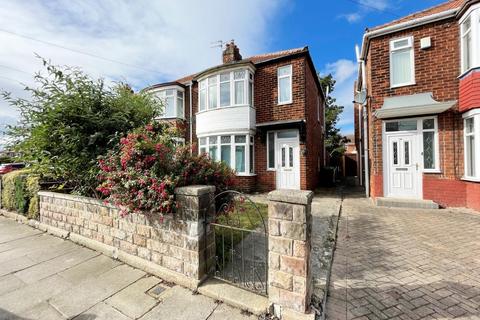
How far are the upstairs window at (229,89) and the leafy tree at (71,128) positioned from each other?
6399 mm

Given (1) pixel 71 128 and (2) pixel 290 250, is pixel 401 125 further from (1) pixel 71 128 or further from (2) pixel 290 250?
(1) pixel 71 128

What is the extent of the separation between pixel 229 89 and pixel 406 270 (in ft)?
31.0

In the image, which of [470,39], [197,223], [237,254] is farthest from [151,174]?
[470,39]

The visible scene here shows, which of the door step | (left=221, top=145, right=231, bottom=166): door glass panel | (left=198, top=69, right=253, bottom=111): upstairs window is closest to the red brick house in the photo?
the door step

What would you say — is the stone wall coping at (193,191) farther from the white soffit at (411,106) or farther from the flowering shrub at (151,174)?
the white soffit at (411,106)

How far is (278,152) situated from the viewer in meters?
10.1

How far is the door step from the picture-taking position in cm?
686

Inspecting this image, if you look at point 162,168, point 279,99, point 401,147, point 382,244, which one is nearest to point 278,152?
point 279,99

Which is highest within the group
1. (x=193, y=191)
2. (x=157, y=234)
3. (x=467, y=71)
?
(x=467, y=71)

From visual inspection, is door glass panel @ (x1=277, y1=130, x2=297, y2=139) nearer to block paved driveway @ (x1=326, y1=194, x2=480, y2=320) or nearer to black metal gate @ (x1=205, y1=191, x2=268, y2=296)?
block paved driveway @ (x1=326, y1=194, x2=480, y2=320)

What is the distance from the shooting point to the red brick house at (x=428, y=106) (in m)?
6.55

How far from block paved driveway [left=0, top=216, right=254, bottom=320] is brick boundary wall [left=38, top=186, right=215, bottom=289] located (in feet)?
0.59

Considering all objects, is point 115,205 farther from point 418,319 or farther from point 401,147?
point 401,147

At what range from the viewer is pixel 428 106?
22.3ft
